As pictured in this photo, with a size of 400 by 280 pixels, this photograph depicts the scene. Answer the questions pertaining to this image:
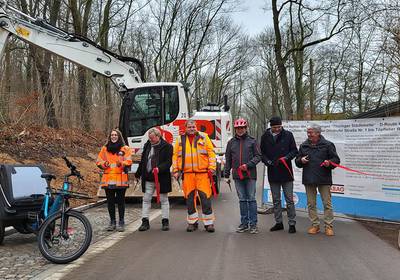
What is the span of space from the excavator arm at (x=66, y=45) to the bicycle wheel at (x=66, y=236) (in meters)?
5.50

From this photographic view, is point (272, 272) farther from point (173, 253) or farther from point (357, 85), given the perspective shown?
point (357, 85)

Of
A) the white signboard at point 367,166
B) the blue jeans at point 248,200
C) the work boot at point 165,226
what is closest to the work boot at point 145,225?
the work boot at point 165,226

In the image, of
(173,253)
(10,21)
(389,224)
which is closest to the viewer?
(173,253)

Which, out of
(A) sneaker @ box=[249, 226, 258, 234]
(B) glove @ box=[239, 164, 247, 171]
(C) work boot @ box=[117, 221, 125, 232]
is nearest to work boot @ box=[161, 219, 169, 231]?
(C) work boot @ box=[117, 221, 125, 232]

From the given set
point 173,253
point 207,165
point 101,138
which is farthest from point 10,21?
point 101,138

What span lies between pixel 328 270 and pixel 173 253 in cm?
211

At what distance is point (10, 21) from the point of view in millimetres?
10227

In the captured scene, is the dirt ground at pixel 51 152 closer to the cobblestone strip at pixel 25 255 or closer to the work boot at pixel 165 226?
the cobblestone strip at pixel 25 255

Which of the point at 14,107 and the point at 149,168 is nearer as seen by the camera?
the point at 149,168

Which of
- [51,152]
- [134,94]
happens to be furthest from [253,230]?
[51,152]

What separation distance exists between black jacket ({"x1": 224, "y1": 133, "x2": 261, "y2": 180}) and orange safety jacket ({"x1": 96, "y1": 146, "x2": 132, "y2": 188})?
175 centimetres

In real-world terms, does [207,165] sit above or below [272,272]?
above

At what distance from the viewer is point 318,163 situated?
25.7 feet

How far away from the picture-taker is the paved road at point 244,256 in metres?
5.46
